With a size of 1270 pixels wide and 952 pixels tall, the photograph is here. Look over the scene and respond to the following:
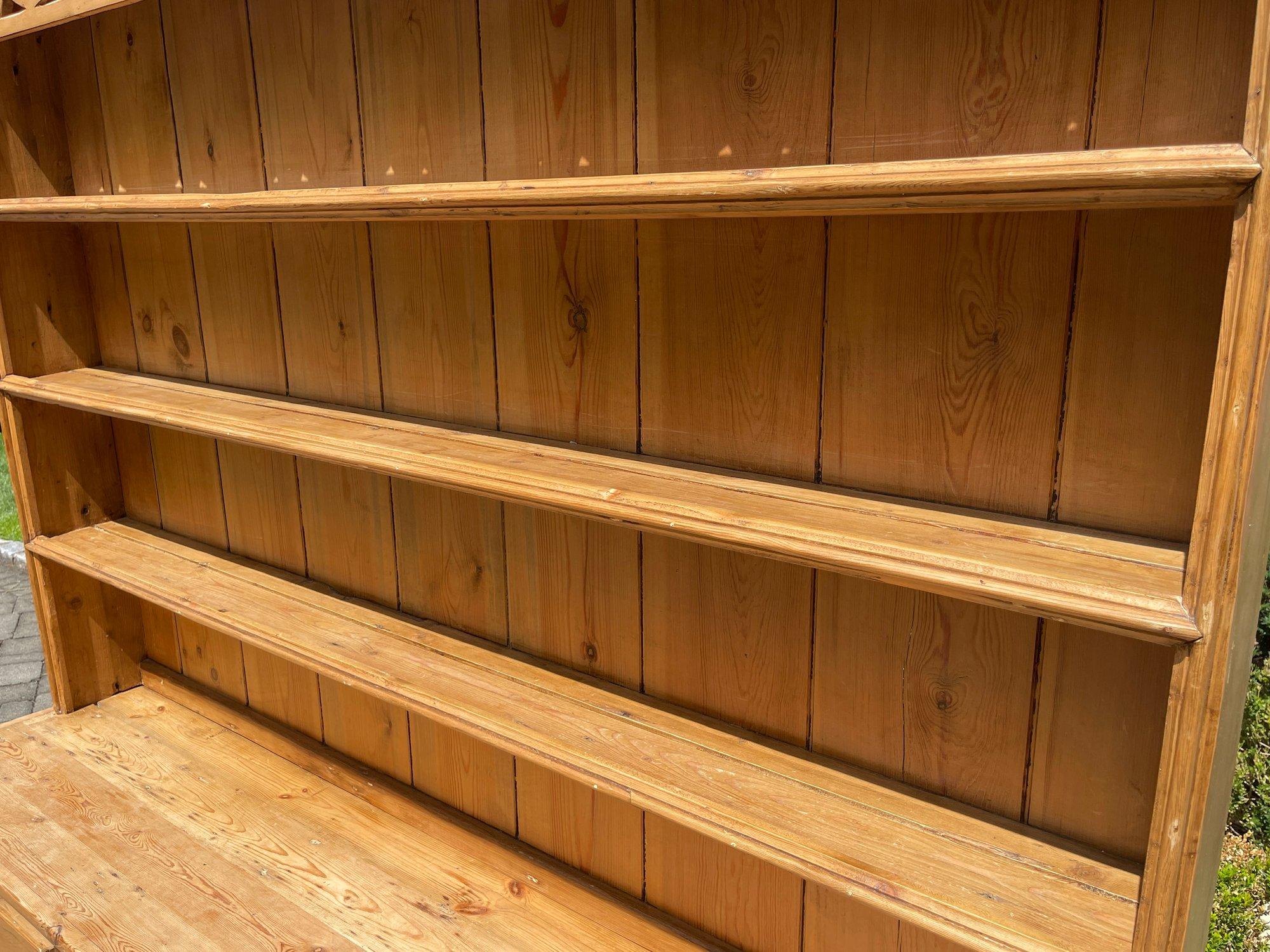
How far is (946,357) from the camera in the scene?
121 cm

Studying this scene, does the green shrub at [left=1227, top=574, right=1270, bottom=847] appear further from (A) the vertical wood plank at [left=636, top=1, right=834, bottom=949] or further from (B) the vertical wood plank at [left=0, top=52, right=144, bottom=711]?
(B) the vertical wood plank at [left=0, top=52, right=144, bottom=711]

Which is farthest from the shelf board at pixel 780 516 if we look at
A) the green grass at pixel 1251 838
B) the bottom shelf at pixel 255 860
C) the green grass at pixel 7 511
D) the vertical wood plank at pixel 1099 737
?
the green grass at pixel 7 511

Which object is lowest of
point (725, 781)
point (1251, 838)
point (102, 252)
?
point (1251, 838)

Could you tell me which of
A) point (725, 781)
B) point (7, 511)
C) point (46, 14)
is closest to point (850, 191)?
point (725, 781)

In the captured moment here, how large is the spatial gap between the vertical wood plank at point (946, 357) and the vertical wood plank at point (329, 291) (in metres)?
0.91

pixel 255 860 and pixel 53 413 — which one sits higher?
pixel 53 413

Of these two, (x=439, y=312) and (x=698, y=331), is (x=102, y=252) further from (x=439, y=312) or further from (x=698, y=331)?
(x=698, y=331)

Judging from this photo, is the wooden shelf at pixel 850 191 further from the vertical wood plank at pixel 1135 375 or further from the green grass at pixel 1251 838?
the green grass at pixel 1251 838

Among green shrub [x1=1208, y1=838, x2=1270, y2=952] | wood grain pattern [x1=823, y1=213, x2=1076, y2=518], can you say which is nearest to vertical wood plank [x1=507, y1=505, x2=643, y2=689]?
wood grain pattern [x1=823, y1=213, x2=1076, y2=518]

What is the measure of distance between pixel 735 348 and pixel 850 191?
413 millimetres

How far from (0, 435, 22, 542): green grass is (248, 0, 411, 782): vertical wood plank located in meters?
2.82

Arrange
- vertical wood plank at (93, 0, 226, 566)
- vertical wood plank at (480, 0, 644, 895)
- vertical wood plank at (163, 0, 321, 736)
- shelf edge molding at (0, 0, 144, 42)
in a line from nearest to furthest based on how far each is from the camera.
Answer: vertical wood plank at (480, 0, 644, 895) < shelf edge molding at (0, 0, 144, 42) < vertical wood plank at (163, 0, 321, 736) < vertical wood plank at (93, 0, 226, 566)

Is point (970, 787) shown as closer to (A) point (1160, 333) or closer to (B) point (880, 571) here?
(B) point (880, 571)

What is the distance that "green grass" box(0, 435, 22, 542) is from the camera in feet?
14.5
